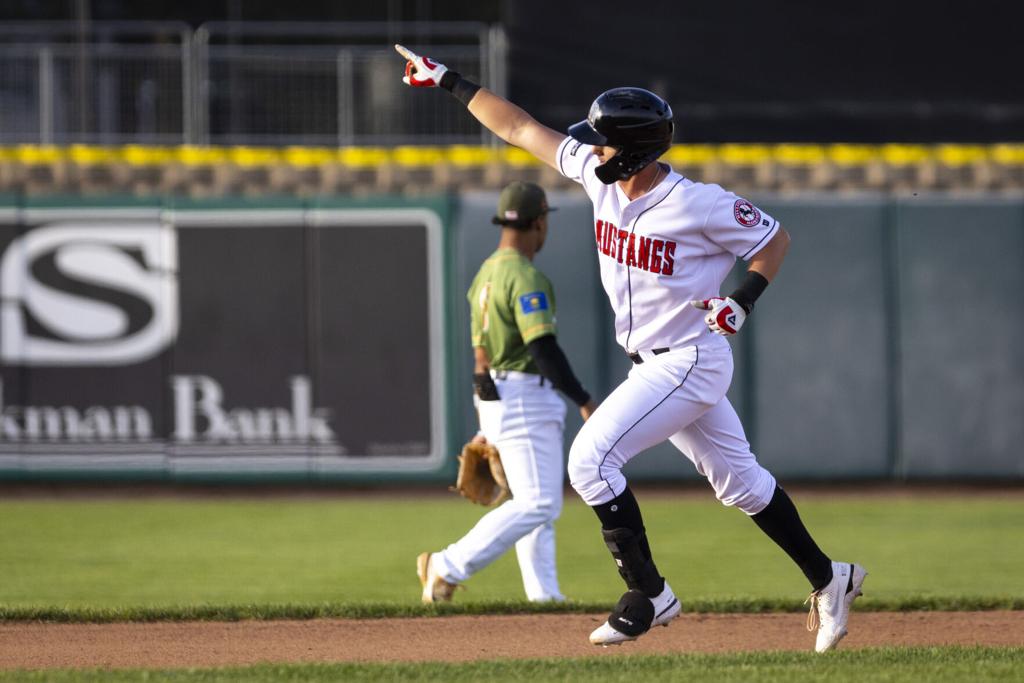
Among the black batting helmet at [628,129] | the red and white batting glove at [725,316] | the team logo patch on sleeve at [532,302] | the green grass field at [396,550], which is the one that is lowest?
the green grass field at [396,550]

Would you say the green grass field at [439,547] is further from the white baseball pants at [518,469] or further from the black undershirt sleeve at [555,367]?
the black undershirt sleeve at [555,367]

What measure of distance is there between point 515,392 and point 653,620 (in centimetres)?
157

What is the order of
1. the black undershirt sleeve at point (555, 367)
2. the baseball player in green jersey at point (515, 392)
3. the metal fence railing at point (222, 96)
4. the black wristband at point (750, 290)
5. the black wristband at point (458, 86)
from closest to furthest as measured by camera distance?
1. the black wristband at point (750, 290)
2. the black wristband at point (458, 86)
3. the black undershirt sleeve at point (555, 367)
4. the baseball player in green jersey at point (515, 392)
5. the metal fence railing at point (222, 96)

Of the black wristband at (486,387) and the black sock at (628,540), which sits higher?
the black wristband at (486,387)

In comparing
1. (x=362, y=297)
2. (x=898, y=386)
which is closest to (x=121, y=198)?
(x=362, y=297)

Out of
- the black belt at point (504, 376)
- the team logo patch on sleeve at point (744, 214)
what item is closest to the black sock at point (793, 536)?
the team logo patch on sleeve at point (744, 214)

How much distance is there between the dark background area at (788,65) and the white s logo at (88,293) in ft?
9.23

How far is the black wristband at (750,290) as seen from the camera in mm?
4508

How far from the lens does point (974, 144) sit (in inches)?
502

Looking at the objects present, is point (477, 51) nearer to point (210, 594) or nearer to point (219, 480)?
point (219, 480)

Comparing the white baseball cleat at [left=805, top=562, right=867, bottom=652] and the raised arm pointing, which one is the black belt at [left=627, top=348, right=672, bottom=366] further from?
the white baseball cleat at [left=805, top=562, right=867, bottom=652]

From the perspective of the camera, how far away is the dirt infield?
5.02 metres

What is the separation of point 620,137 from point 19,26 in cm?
985

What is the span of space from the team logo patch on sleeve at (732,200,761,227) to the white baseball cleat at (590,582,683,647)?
118 cm
